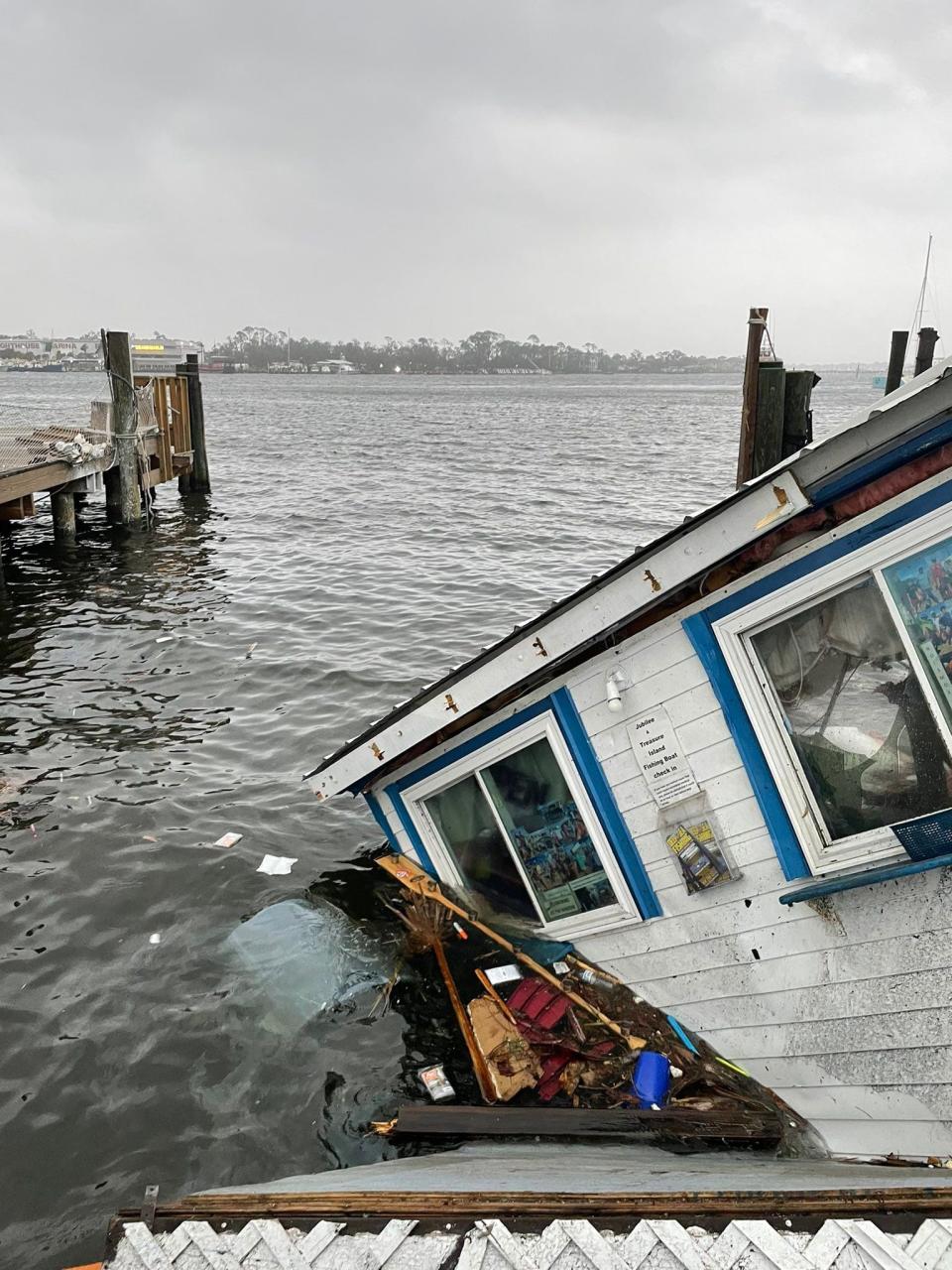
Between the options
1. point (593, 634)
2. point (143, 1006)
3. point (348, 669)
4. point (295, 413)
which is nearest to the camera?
point (593, 634)

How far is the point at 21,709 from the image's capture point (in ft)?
40.7

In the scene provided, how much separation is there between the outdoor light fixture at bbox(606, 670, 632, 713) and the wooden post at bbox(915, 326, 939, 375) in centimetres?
1994

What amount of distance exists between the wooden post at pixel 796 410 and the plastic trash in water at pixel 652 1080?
290 inches

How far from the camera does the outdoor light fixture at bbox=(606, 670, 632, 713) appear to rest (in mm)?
5824

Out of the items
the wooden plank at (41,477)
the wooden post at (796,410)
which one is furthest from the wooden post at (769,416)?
the wooden plank at (41,477)

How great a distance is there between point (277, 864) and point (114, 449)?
15.6 meters

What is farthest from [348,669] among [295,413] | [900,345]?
[295,413]

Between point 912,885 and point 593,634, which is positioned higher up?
point 593,634

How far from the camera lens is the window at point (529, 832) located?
6.39m

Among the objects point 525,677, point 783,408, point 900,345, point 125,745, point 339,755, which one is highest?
point 900,345

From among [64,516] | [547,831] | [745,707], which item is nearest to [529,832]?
[547,831]

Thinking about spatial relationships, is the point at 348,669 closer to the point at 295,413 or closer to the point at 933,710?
the point at 933,710

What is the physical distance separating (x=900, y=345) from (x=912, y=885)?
21.1m

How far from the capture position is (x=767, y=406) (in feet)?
34.6
